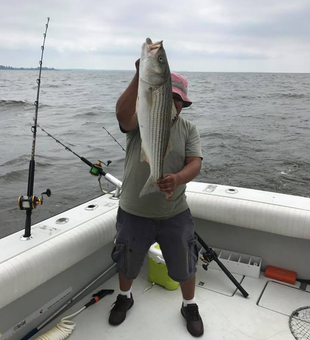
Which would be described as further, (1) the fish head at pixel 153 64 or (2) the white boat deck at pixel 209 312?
(2) the white boat deck at pixel 209 312

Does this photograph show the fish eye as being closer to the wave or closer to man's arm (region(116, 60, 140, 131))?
man's arm (region(116, 60, 140, 131))

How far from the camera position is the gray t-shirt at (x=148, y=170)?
245 centimetres

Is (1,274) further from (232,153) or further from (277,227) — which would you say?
(232,153)

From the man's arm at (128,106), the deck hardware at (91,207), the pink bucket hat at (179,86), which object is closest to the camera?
the man's arm at (128,106)

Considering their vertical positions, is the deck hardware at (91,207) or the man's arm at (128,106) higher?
the man's arm at (128,106)

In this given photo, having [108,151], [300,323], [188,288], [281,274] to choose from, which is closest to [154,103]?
[188,288]

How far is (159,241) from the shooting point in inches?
104

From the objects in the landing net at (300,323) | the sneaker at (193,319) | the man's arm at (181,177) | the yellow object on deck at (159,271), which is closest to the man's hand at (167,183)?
the man's arm at (181,177)

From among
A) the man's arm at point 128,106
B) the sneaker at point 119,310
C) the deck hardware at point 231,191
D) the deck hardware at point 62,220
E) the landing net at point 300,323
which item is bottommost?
the sneaker at point 119,310

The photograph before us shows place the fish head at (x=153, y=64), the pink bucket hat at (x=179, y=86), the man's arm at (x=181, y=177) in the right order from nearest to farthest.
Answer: the fish head at (x=153, y=64) → the man's arm at (x=181, y=177) → the pink bucket hat at (x=179, y=86)

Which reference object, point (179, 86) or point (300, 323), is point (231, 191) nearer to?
point (300, 323)

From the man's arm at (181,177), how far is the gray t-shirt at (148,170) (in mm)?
55

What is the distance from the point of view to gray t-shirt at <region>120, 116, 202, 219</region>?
245 centimetres

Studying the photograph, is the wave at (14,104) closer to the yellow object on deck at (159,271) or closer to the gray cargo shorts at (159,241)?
the yellow object on deck at (159,271)
